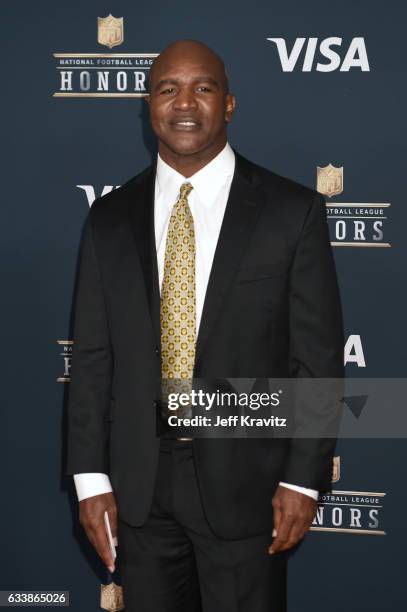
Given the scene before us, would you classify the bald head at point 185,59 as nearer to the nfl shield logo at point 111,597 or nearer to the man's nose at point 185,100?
the man's nose at point 185,100

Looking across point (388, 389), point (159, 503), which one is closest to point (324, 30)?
point (388, 389)

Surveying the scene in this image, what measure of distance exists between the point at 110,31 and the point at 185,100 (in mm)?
1031

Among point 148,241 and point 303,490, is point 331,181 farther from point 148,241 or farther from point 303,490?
point 303,490

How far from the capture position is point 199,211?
77.8 inches

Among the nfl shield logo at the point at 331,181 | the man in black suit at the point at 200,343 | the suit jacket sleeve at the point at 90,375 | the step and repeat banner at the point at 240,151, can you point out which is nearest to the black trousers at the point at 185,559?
the man in black suit at the point at 200,343

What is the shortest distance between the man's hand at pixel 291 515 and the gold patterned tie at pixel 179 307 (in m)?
0.37

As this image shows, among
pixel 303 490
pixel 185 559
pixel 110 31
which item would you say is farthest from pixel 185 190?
pixel 110 31

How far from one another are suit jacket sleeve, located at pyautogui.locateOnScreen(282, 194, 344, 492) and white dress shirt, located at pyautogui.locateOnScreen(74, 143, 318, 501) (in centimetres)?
7

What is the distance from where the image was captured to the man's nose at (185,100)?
6.20 feet

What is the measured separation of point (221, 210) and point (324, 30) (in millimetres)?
1046

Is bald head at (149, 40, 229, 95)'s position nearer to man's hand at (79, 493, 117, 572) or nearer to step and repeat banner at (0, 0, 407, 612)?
step and repeat banner at (0, 0, 407, 612)

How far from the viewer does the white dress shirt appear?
6.34ft

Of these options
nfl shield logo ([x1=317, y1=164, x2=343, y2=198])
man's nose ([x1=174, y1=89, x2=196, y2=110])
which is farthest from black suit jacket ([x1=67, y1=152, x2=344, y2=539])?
nfl shield logo ([x1=317, y1=164, x2=343, y2=198])

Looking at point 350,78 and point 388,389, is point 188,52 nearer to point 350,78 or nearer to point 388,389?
point 350,78
